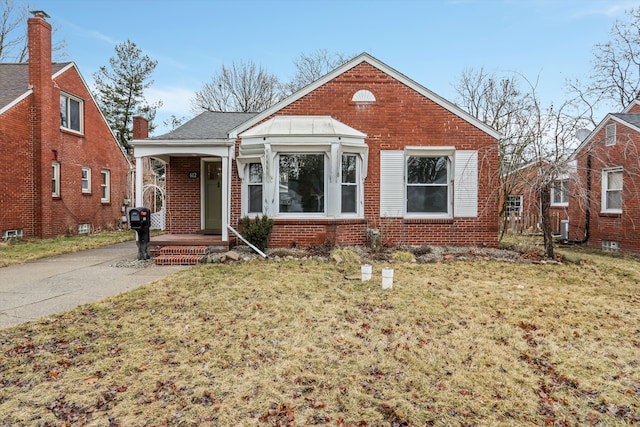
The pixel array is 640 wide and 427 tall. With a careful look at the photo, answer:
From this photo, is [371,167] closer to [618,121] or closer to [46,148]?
[618,121]

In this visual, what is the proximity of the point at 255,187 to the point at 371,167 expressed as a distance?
3.33 meters

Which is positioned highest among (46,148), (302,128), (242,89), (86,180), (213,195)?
(242,89)

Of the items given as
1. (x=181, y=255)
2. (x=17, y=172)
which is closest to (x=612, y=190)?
(x=181, y=255)


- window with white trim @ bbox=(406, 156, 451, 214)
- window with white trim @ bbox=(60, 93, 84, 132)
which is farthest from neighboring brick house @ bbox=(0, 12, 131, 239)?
window with white trim @ bbox=(406, 156, 451, 214)

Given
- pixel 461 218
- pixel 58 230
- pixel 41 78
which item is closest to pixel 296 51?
pixel 41 78

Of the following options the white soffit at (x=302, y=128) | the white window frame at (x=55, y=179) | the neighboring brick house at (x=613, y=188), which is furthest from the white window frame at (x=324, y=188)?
the white window frame at (x=55, y=179)

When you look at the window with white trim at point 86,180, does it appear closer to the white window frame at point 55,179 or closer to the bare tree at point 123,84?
the white window frame at point 55,179

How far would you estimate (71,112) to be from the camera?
1658cm

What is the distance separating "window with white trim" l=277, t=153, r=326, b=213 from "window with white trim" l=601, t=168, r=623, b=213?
1143 centimetres

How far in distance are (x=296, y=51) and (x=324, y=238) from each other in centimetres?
2669

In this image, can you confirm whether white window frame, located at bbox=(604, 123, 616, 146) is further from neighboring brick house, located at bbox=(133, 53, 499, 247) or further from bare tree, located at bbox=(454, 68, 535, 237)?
neighboring brick house, located at bbox=(133, 53, 499, 247)

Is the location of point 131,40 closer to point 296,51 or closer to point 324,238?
point 296,51

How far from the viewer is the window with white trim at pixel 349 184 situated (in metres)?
10.3

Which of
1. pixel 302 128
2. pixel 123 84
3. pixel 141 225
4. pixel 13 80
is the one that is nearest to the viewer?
pixel 141 225
